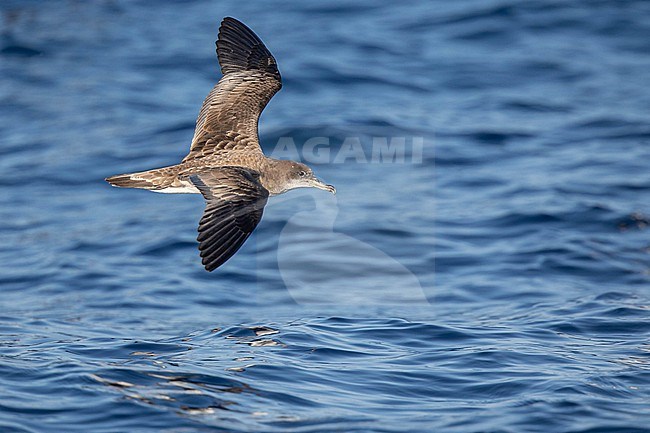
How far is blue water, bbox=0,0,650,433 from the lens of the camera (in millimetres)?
6824

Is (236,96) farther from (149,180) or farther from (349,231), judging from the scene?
(349,231)

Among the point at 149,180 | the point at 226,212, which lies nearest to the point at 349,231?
the point at 149,180

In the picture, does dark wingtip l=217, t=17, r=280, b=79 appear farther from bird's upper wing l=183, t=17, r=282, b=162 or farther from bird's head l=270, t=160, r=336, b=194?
bird's head l=270, t=160, r=336, b=194

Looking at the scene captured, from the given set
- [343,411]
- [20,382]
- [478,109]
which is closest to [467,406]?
[343,411]

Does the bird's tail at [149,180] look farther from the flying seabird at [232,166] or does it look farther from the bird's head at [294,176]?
the bird's head at [294,176]

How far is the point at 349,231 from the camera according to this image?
10703 mm

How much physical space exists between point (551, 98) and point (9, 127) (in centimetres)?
697

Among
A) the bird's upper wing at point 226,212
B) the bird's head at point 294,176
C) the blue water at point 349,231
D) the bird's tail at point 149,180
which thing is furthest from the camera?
the bird's head at point 294,176

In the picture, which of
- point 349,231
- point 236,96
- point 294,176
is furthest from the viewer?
point 349,231

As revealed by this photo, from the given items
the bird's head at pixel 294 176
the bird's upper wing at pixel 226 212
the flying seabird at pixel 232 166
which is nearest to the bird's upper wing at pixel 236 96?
the flying seabird at pixel 232 166

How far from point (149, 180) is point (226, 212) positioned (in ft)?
3.22

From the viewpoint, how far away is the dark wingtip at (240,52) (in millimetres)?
8773

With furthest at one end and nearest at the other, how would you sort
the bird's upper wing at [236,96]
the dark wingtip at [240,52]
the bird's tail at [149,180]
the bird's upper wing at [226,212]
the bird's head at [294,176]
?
the dark wingtip at [240,52] < the bird's upper wing at [236,96] < the bird's head at [294,176] < the bird's tail at [149,180] < the bird's upper wing at [226,212]

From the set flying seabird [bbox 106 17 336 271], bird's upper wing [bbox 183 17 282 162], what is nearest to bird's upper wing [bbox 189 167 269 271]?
flying seabird [bbox 106 17 336 271]
